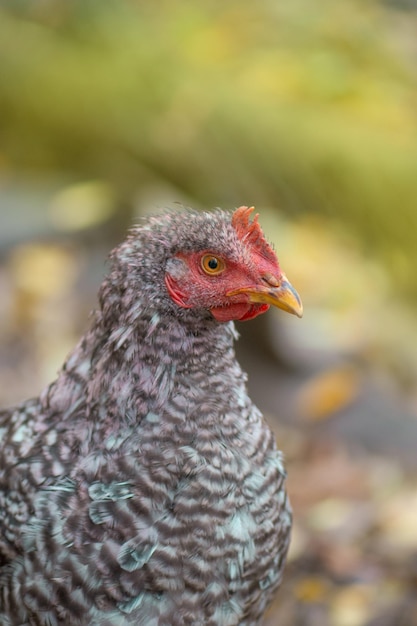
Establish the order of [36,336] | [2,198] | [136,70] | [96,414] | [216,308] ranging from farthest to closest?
[2,198], [136,70], [36,336], [96,414], [216,308]

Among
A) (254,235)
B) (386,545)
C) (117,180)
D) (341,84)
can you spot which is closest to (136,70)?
(117,180)

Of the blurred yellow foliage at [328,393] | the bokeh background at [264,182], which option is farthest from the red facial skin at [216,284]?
the blurred yellow foliage at [328,393]

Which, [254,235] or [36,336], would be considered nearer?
[254,235]

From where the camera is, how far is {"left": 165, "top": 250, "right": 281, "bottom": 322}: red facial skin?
210cm

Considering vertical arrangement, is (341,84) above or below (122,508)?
above

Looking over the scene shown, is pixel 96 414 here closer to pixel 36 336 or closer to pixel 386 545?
pixel 386 545

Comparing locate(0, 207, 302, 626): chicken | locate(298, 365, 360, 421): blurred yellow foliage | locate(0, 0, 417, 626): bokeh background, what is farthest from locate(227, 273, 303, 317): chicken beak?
locate(298, 365, 360, 421): blurred yellow foliage

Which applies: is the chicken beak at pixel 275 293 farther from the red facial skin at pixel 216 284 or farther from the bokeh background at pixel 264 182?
the bokeh background at pixel 264 182

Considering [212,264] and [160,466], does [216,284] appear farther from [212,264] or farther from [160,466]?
[160,466]

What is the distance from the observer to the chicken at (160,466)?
2131 millimetres

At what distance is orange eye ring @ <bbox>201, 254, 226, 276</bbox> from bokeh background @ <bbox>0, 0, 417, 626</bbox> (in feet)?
6.24

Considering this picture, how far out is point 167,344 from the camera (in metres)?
2.17

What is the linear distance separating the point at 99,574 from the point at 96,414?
0.38 meters

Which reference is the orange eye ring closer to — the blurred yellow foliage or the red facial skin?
the red facial skin
